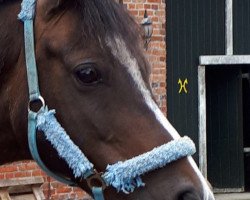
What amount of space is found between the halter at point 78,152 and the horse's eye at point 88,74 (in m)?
0.18

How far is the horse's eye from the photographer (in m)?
2.67

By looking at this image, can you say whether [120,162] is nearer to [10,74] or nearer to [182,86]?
[10,74]

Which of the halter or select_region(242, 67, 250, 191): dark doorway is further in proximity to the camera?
select_region(242, 67, 250, 191): dark doorway

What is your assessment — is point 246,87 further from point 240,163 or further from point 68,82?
point 68,82

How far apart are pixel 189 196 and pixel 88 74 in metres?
0.62

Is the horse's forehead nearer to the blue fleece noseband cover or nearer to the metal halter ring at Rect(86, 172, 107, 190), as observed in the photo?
the blue fleece noseband cover

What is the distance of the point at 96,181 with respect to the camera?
105 inches

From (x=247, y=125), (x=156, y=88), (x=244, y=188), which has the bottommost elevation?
(x=244, y=188)

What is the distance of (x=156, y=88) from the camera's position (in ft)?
27.5

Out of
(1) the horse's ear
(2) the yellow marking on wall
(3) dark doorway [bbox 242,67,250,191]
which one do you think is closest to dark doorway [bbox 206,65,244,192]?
(3) dark doorway [bbox 242,67,250,191]

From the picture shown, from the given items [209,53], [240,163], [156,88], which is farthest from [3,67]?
[240,163]

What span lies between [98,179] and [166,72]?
6129mm

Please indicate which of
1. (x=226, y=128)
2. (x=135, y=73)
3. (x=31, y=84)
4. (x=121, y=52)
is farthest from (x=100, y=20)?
(x=226, y=128)

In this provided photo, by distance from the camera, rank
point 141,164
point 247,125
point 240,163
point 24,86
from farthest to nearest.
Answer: point 247,125, point 240,163, point 24,86, point 141,164
